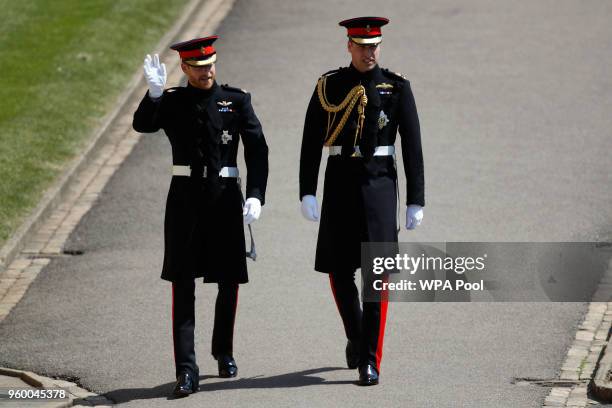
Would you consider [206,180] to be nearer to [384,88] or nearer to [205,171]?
[205,171]

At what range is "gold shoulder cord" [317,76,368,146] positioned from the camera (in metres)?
9.89

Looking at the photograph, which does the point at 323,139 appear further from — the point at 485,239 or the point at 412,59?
the point at 412,59

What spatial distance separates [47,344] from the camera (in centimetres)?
1123

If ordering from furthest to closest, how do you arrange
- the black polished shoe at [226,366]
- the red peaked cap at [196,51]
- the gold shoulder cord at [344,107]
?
the black polished shoe at [226,366] < the gold shoulder cord at [344,107] < the red peaked cap at [196,51]

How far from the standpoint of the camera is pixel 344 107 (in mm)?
9938

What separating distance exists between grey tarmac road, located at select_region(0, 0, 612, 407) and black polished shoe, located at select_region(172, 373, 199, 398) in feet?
0.30

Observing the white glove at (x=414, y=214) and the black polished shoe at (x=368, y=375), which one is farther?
the white glove at (x=414, y=214)

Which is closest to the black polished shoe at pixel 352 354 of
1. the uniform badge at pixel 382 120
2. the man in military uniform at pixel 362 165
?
the man in military uniform at pixel 362 165

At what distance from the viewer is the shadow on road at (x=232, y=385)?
392 inches

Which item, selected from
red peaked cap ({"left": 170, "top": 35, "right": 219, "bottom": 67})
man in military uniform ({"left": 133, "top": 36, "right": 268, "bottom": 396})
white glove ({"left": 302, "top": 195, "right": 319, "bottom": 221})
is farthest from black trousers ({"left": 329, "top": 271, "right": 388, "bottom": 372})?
red peaked cap ({"left": 170, "top": 35, "right": 219, "bottom": 67})

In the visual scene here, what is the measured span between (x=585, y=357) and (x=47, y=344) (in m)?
3.80

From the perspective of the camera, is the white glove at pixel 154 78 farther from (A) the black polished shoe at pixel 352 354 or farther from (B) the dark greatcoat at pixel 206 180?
(A) the black polished shoe at pixel 352 354

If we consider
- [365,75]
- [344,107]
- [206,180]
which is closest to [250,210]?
[206,180]

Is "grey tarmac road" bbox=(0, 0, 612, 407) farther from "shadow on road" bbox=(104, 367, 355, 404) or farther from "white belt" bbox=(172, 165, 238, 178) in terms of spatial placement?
"white belt" bbox=(172, 165, 238, 178)
